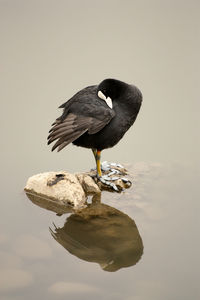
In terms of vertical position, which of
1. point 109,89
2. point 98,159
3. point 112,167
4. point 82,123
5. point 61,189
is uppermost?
point 109,89

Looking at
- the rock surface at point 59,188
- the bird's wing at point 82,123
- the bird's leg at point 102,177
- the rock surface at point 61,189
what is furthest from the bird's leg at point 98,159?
the bird's wing at point 82,123

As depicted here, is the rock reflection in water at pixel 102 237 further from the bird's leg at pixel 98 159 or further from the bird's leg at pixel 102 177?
the bird's leg at pixel 98 159

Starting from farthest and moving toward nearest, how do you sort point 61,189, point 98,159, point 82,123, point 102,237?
point 98,159, point 61,189, point 82,123, point 102,237

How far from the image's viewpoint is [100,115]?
5.17 m

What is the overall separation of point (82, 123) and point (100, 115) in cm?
22

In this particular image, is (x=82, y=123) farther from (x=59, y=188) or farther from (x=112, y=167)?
(x=112, y=167)

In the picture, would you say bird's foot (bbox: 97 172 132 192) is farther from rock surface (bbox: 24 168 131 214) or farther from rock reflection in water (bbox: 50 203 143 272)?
rock reflection in water (bbox: 50 203 143 272)

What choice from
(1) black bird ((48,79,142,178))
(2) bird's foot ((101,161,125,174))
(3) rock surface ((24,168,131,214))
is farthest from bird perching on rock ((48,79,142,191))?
(2) bird's foot ((101,161,125,174))

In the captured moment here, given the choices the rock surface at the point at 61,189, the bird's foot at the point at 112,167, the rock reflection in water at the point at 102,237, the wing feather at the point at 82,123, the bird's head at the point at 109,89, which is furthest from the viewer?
the bird's foot at the point at 112,167

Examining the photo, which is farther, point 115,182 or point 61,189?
point 115,182

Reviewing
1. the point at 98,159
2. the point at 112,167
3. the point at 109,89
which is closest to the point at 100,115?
the point at 109,89

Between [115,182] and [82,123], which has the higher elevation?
[82,123]

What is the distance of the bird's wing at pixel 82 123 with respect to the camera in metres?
5.07

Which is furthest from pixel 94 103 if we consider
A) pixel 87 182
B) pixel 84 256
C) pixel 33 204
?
pixel 84 256
